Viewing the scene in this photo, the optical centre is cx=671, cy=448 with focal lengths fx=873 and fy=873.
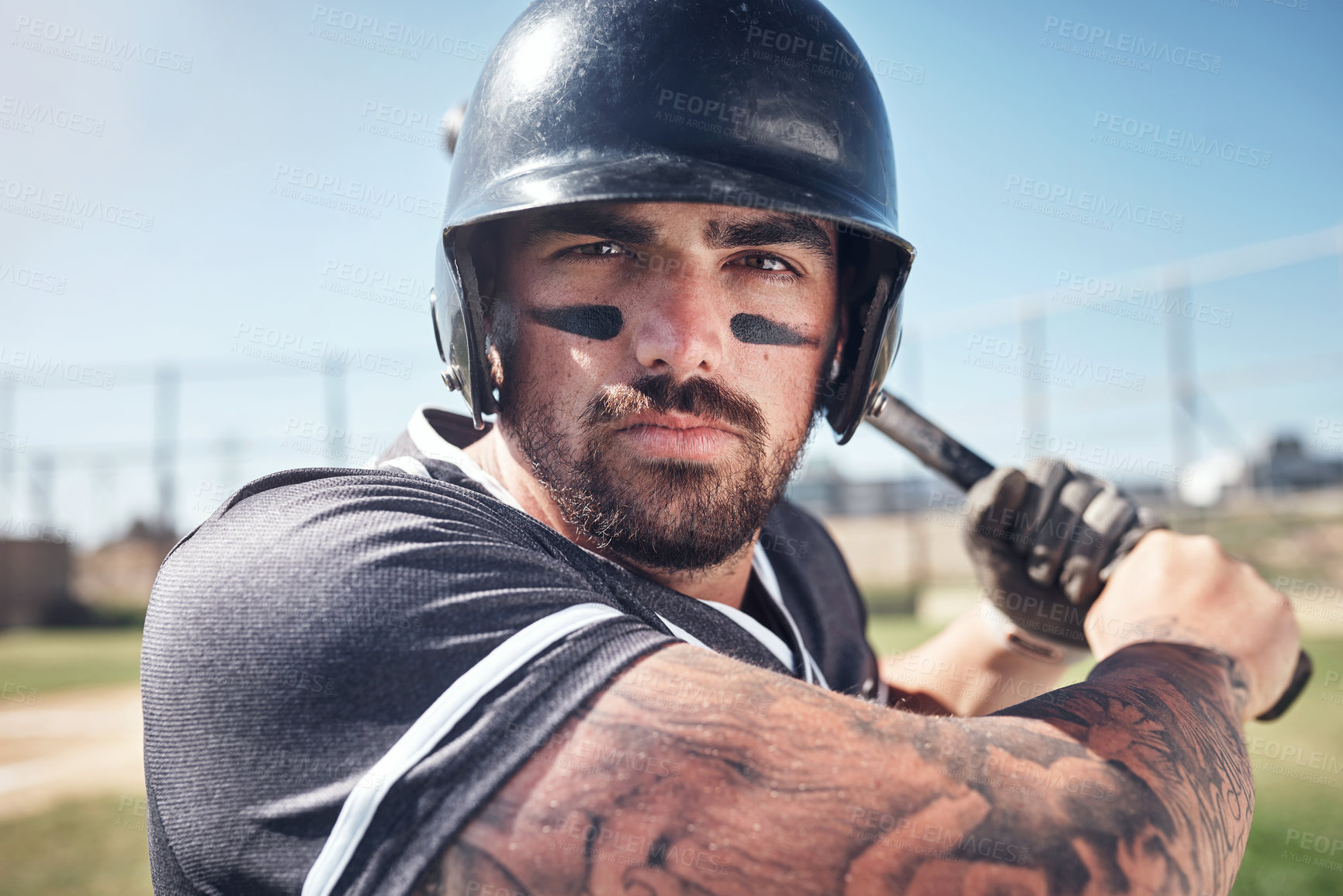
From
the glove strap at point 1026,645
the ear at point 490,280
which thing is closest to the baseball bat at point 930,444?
the glove strap at point 1026,645

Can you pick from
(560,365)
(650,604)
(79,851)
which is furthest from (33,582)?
(650,604)

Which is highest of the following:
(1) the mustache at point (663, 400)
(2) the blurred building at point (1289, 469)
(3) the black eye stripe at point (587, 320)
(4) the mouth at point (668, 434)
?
(3) the black eye stripe at point (587, 320)

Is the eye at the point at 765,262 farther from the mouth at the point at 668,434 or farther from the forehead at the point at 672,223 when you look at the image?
the mouth at the point at 668,434

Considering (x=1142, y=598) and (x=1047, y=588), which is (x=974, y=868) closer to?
(x=1142, y=598)

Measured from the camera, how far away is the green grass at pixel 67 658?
10.8 metres

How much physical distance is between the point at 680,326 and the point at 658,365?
9cm

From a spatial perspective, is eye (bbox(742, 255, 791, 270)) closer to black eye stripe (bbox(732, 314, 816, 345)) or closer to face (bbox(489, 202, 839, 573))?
face (bbox(489, 202, 839, 573))

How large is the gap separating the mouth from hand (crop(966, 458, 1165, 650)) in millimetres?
1179

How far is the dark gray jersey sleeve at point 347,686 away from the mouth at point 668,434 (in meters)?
0.39

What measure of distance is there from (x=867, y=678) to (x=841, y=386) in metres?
0.80

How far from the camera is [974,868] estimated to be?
1.02 meters

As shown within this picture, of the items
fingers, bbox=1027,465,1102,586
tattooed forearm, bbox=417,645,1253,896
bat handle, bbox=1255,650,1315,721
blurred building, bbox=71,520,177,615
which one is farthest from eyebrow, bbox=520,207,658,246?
blurred building, bbox=71,520,177,615

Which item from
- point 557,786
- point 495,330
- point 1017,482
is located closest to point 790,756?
point 557,786

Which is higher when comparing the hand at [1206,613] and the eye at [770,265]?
the eye at [770,265]
